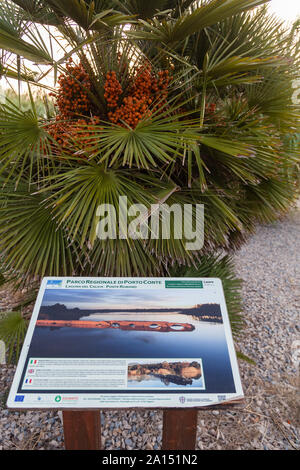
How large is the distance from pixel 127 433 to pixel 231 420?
64 centimetres

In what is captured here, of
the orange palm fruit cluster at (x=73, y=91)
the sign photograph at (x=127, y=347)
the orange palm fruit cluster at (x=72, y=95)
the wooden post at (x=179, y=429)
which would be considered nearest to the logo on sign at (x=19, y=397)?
the sign photograph at (x=127, y=347)

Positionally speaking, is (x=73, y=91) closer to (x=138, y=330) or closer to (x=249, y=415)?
(x=138, y=330)

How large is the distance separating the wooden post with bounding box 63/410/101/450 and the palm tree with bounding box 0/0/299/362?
29.0 inches

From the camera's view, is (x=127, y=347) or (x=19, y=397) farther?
(x=127, y=347)

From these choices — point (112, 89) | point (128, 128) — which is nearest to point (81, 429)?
point (128, 128)

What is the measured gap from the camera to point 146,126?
194cm

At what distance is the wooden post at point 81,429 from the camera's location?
139 cm

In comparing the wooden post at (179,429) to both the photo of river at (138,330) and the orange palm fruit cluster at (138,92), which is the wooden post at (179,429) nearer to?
the photo of river at (138,330)

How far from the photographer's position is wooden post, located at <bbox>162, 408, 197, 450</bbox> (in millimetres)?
1369

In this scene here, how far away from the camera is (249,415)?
7.35ft

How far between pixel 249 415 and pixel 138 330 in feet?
4.24

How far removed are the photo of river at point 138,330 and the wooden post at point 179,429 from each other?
206 millimetres
